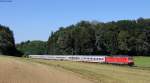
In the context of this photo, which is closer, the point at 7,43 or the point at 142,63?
the point at 142,63

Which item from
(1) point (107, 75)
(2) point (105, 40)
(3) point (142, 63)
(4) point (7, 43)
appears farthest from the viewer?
(2) point (105, 40)

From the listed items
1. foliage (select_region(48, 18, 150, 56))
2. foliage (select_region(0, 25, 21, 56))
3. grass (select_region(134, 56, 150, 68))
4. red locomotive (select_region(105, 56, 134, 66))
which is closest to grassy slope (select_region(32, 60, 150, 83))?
red locomotive (select_region(105, 56, 134, 66))

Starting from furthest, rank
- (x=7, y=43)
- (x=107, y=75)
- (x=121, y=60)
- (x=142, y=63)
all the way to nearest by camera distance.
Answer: (x=7, y=43)
(x=142, y=63)
(x=121, y=60)
(x=107, y=75)

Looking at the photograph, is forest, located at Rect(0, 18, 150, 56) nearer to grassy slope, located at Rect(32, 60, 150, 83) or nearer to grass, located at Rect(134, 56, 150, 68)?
grass, located at Rect(134, 56, 150, 68)

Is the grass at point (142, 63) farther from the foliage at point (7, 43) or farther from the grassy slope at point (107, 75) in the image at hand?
the foliage at point (7, 43)

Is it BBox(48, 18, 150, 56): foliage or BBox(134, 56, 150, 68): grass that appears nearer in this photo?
BBox(134, 56, 150, 68): grass

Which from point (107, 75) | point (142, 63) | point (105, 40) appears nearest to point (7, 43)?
point (105, 40)

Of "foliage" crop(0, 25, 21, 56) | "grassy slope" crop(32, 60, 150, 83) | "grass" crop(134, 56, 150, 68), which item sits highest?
"foliage" crop(0, 25, 21, 56)

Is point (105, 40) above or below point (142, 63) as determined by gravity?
above

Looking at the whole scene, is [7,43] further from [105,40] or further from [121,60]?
[121,60]

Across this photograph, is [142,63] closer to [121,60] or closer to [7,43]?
[121,60]

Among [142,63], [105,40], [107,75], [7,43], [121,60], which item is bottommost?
[107,75]

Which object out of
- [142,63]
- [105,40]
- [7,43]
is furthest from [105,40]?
[142,63]

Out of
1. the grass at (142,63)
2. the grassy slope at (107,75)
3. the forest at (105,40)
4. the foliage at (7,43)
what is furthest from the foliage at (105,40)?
the grassy slope at (107,75)
